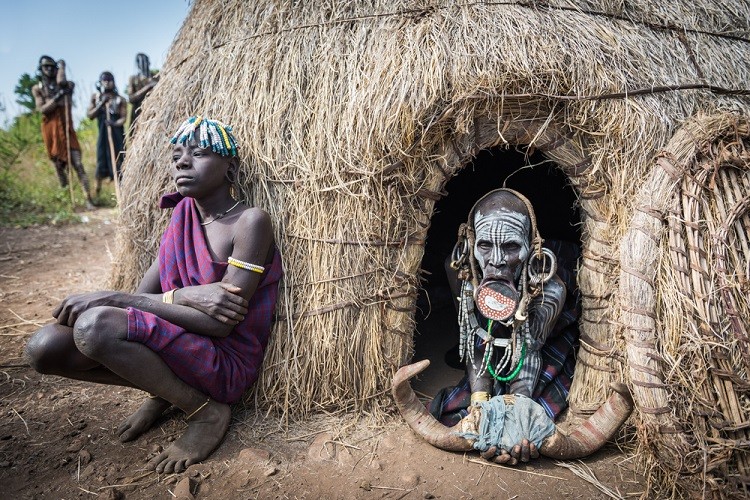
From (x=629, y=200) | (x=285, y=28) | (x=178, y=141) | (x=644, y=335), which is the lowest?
(x=644, y=335)

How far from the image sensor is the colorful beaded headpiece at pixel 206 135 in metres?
2.81

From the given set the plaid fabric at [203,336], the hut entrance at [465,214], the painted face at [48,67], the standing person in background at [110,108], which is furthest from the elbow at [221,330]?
the painted face at [48,67]

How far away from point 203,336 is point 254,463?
2.25 ft

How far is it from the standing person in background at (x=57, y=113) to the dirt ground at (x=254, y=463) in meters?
6.34

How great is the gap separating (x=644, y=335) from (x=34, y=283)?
210 inches

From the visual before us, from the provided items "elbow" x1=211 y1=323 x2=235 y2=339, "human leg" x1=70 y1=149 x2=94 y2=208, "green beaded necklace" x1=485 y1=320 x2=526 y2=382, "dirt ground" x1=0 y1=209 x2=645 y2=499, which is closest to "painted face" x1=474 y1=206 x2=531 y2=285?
"green beaded necklace" x1=485 y1=320 x2=526 y2=382

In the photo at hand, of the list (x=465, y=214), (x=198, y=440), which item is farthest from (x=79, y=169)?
(x=198, y=440)

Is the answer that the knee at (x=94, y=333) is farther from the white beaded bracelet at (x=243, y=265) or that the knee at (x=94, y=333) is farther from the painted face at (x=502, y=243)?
the painted face at (x=502, y=243)

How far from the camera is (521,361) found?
3.01 metres

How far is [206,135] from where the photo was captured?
2811mm

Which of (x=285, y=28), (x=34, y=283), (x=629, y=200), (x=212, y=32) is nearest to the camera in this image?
(x=629, y=200)

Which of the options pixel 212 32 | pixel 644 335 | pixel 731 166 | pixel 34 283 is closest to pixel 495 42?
pixel 731 166

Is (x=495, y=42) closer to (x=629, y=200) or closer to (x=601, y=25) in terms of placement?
(x=601, y=25)

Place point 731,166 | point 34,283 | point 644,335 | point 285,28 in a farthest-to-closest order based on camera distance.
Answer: point 34,283 < point 285,28 < point 731,166 < point 644,335
